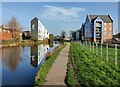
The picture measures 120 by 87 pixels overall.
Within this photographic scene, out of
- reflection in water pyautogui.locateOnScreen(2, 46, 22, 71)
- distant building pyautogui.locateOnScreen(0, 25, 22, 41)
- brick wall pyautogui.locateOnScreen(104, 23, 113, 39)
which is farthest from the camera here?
brick wall pyautogui.locateOnScreen(104, 23, 113, 39)

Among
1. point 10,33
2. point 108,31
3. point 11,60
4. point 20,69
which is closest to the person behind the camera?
point 20,69

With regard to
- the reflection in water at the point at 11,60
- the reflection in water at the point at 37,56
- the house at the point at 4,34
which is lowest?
the reflection in water at the point at 37,56

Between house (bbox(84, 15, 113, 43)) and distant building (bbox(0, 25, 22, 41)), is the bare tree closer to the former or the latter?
distant building (bbox(0, 25, 22, 41))

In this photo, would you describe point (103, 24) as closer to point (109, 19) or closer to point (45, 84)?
point (109, 19)

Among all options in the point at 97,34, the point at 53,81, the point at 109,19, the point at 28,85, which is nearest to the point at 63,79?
the point at 53,81

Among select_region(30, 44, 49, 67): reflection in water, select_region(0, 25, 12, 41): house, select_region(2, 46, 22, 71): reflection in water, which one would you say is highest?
select_region(0, 25, 12, 41): house

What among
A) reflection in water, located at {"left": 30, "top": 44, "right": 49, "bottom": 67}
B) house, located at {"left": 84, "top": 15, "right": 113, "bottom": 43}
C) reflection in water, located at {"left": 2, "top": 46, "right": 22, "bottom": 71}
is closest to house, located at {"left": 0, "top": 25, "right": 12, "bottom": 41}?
house, located at {"left": 84, "top": 15, "right": 113, "bottom": 43}

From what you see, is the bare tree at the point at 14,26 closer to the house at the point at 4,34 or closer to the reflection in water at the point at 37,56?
the house at the point at 4,34

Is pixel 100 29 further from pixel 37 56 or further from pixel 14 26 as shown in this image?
pixel 37 56

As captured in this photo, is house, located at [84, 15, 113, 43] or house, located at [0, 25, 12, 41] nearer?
house, located at [0, 25, 12, 41]

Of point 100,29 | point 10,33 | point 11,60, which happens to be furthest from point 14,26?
point 11,60

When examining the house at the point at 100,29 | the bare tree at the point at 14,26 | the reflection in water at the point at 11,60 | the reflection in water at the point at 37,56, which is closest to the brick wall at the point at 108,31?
the house at the point at 100,29

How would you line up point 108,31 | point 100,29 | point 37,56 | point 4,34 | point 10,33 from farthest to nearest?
point 108,31
point 100,29
point 10,33
point 4,34
point 37,56

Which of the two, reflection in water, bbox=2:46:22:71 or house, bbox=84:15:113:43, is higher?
house, bbox=84:15:113:43
